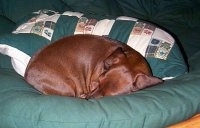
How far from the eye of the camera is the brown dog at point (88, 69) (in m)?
1.57

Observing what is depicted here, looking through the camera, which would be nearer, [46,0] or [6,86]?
[6,86]

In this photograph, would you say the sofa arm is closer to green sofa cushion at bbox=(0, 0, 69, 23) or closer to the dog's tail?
green sofa cushion at bbox=(0, 0, 69, 23)

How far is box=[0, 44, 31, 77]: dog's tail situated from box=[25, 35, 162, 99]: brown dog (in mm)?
133

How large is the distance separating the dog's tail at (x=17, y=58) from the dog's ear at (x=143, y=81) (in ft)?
2.13

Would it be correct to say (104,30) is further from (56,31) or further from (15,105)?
(15,105)

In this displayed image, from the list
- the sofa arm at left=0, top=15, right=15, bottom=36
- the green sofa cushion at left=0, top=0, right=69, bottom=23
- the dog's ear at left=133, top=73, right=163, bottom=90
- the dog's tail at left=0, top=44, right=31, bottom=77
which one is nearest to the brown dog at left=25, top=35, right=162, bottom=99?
the dog's ear at left=133, top=73, right=163, bottom=90

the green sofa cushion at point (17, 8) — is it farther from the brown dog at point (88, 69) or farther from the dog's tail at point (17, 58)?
the brown dog at point (88, 69)

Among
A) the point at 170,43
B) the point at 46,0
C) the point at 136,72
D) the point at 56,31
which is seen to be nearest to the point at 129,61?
the point at 136,72

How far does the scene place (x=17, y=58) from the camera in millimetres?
1862

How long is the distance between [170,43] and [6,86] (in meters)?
0.90

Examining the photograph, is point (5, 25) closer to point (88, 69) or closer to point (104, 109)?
point (88, 69)

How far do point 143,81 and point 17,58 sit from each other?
73 cm

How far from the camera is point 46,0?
7.96ft

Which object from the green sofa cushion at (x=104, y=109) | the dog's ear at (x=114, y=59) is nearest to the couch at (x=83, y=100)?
the green sofa cushion at (x=104, y=109)
